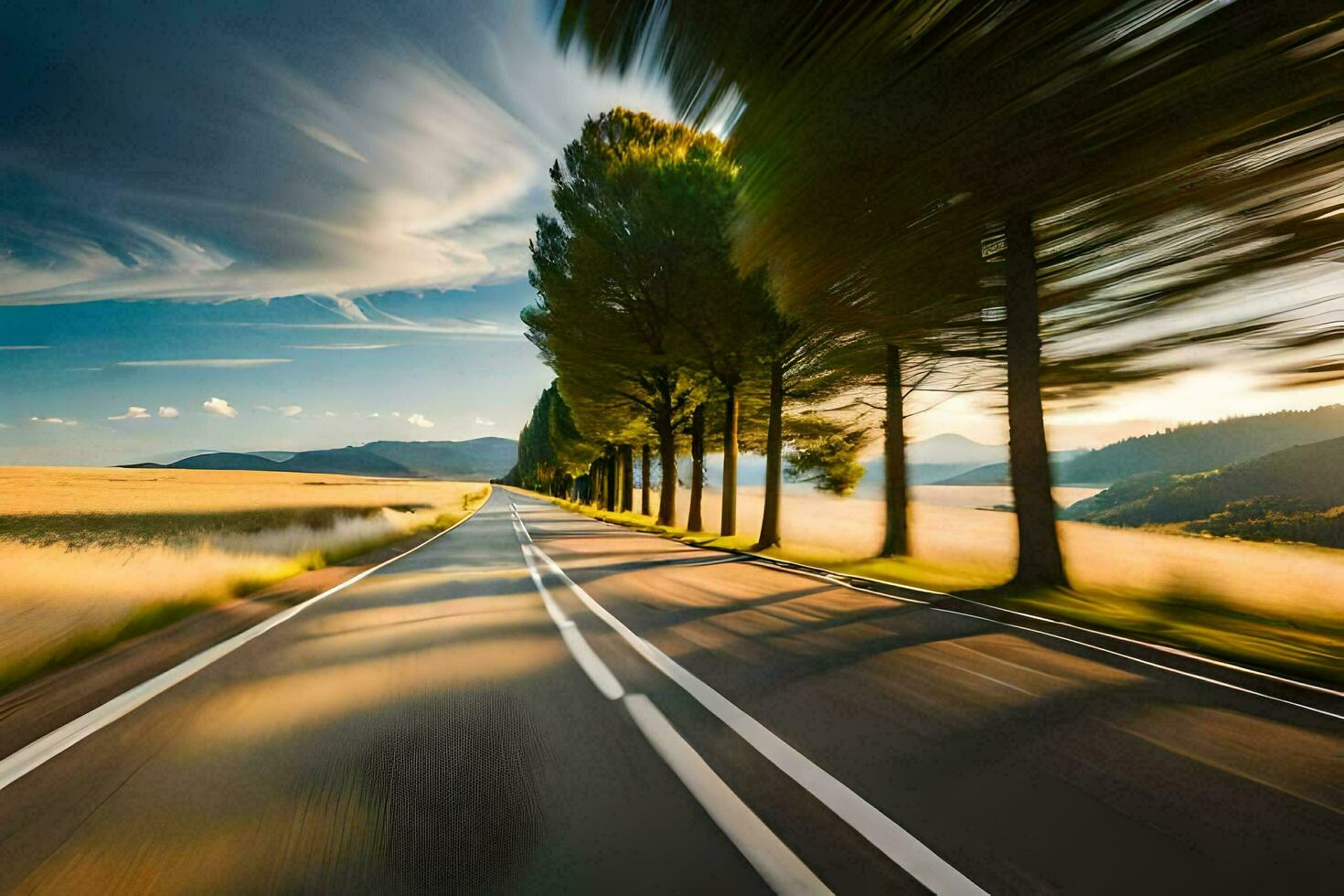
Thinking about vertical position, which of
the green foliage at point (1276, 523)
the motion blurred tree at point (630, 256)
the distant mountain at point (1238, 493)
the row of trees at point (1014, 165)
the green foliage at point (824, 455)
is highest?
the motion blurred tree at point (630, 256)

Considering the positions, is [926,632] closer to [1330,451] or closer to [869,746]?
[869,746]

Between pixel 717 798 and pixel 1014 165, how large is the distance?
8138 millimetres

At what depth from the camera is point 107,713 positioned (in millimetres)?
3693

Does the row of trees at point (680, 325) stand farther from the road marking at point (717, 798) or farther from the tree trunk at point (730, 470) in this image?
the road marking at point (717, 798)

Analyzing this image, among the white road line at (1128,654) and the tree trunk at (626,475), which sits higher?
the tree trunk at (626,475)

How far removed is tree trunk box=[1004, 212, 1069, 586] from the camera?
8711 mm

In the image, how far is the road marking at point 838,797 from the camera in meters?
2.06

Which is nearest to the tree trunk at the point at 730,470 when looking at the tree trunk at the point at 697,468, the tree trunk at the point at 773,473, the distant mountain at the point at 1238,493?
the tree trunk at the point at 773,473

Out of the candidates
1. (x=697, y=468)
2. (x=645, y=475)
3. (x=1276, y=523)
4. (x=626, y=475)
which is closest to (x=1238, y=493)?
(x=1276, y=523)

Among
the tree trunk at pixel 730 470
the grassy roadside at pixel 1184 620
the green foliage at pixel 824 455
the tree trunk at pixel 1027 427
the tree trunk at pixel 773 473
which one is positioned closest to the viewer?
the grassy roadside at pixel 1184 620

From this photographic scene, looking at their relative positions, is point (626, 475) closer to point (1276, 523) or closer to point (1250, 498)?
point (1250, 498)

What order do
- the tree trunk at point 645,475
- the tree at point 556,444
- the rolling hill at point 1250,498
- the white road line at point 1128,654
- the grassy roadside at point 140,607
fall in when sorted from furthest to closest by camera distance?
the tree at point 556,444
the tree trunk at point 645,475
the rolling hill at point 1250,498
the grassy roadside at point 140,607
the white road line at point 1128,654

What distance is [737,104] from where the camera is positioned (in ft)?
20.3

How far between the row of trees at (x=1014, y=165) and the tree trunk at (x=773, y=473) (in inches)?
91.0
